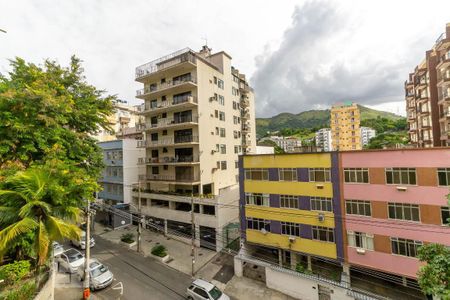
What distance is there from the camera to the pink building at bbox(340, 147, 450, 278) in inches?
610

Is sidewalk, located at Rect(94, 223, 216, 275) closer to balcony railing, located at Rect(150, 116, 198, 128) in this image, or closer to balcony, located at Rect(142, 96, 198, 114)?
balcony railing, located at Rect(150, 116, 198, 128)

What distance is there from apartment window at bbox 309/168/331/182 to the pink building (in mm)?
1257

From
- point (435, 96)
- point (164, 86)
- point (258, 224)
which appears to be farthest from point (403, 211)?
point (435, 96)

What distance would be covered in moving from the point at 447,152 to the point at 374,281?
12.4 meters

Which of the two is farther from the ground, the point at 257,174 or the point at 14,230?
the point at 257,174

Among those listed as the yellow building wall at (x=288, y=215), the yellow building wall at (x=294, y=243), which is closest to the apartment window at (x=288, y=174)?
the yellow building wall at (x=288, y=215)

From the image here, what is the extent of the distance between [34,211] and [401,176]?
75.4 ft

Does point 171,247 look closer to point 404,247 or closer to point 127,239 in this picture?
point 127,239

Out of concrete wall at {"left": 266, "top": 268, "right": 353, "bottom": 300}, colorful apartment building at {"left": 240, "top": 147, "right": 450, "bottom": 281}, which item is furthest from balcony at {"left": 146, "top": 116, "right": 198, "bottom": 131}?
concrete wall at {"left": 266, "top": 268, "right": 353, "bottom": 300}

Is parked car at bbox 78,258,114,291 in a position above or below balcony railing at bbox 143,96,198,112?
below

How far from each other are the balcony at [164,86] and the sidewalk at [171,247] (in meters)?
20.1

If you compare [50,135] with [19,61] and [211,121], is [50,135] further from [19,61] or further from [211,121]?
[211,121]

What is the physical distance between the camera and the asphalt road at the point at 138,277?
57.6ft

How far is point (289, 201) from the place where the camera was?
20562mm
